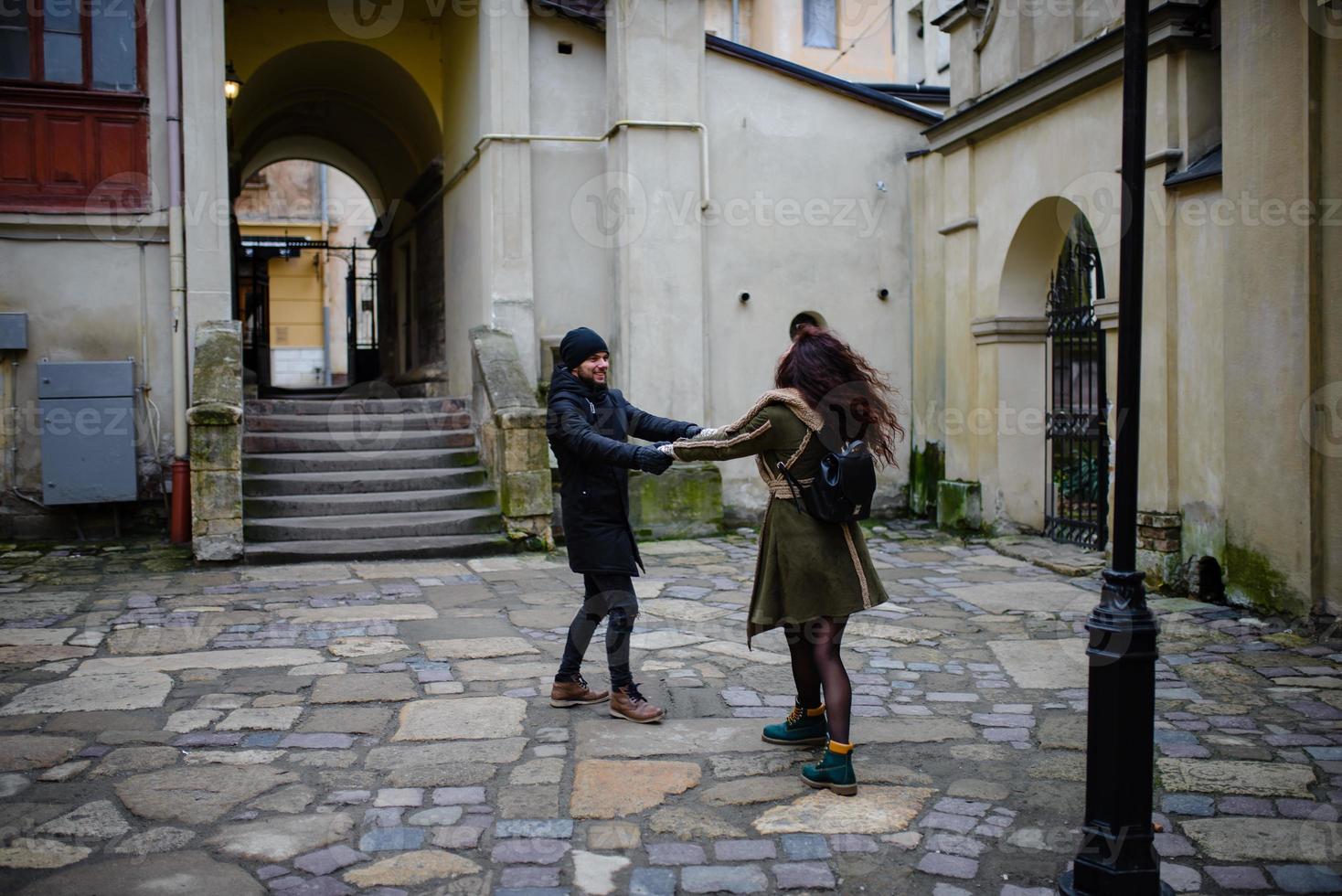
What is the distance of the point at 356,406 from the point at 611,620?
7.75 metres

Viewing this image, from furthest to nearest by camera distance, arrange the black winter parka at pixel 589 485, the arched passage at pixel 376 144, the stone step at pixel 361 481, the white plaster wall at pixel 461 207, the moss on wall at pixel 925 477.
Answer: the arched passage at pixel 376 144 < the white plaster wall at pixel 461 207 < the moss on wall at pixel 925 477 < the stone step at pixel 361 481 < the black winter parka at pixel 589 485

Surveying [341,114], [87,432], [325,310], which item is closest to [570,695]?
[87,432]

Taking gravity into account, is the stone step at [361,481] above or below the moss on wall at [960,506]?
above

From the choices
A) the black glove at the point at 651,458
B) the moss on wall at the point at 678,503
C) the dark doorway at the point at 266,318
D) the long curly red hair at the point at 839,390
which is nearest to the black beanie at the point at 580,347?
the black glove at the point at 651,458

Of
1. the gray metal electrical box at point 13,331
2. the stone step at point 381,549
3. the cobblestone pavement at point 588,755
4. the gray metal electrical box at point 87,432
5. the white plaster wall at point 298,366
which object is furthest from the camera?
the white plaster wall at point 298,366

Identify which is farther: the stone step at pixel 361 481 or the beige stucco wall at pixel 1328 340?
the stone step at pixel 361 481

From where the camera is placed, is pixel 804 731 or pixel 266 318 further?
pixel 266 318

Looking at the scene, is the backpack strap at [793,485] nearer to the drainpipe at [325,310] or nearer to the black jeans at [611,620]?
A: the black jeans at [611,620]

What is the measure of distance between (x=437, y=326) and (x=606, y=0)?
519cm

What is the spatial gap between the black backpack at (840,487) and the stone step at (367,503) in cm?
674

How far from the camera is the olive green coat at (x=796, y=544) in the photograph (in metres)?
4.54

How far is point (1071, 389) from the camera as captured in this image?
10.5m

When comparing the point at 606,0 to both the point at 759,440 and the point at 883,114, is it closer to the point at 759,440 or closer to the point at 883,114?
the point at 883,114

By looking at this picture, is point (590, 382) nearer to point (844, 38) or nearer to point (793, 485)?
point (793, 485)
